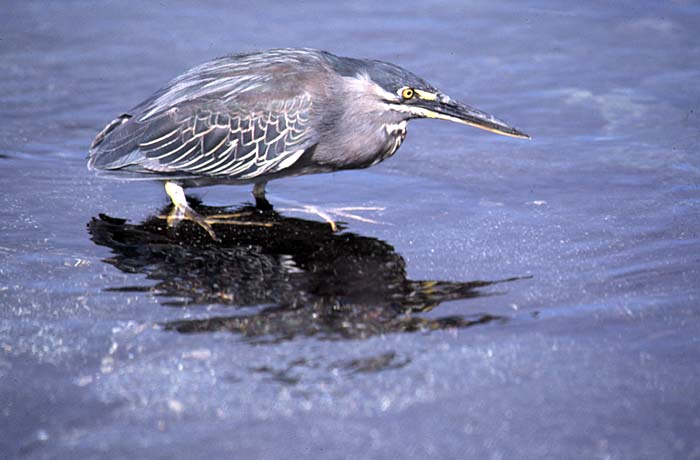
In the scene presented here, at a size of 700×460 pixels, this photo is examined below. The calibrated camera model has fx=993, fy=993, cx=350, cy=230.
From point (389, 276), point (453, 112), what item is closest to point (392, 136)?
point (453, 112)

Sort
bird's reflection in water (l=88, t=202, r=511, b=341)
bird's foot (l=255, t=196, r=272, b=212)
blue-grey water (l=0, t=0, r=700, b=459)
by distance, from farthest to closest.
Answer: bird's foot (l=255, t=196, r=272, b=212), bird's reflection in water (l=88, t=202, r=511, b=341), blue-grey water (l=0, t=0, r=700, b=459)

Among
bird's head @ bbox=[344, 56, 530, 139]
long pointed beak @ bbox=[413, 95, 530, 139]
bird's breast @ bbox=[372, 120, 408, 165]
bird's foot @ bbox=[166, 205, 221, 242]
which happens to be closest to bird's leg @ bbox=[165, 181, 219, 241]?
bird's foot @ bbox=[166, 205, 221, 242]

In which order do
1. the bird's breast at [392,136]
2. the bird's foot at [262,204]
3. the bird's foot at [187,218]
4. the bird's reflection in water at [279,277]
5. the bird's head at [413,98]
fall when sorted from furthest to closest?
the bird's foot at [262,204], the bird's breast at [392,136], the bird's head at [413,98], the bird's foot at [187,218], the bird's reflection in water at [279,277]

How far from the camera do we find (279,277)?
5.08 meters

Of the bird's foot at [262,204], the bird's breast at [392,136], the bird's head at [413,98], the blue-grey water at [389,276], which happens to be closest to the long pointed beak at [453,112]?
the bird's head at [413,98]

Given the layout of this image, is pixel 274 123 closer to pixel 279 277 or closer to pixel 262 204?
pixel 262 204

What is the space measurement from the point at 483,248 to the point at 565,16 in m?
4.65

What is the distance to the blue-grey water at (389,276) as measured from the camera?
12.1 ft

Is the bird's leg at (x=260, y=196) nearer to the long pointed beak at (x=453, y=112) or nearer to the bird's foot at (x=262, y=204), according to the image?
the bird's foot at (x=262, y=204)

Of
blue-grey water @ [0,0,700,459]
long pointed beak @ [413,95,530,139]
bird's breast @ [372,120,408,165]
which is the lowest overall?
blue-grey water @ [0,0,700,459]

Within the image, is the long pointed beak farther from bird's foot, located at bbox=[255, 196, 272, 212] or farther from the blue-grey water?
bird's foot, located at bbox=[255, 196, 272, 212]

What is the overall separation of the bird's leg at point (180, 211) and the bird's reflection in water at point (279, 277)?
0.15ft

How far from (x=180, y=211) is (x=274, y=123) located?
0.78m

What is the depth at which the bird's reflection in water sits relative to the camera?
4500 millimetres
